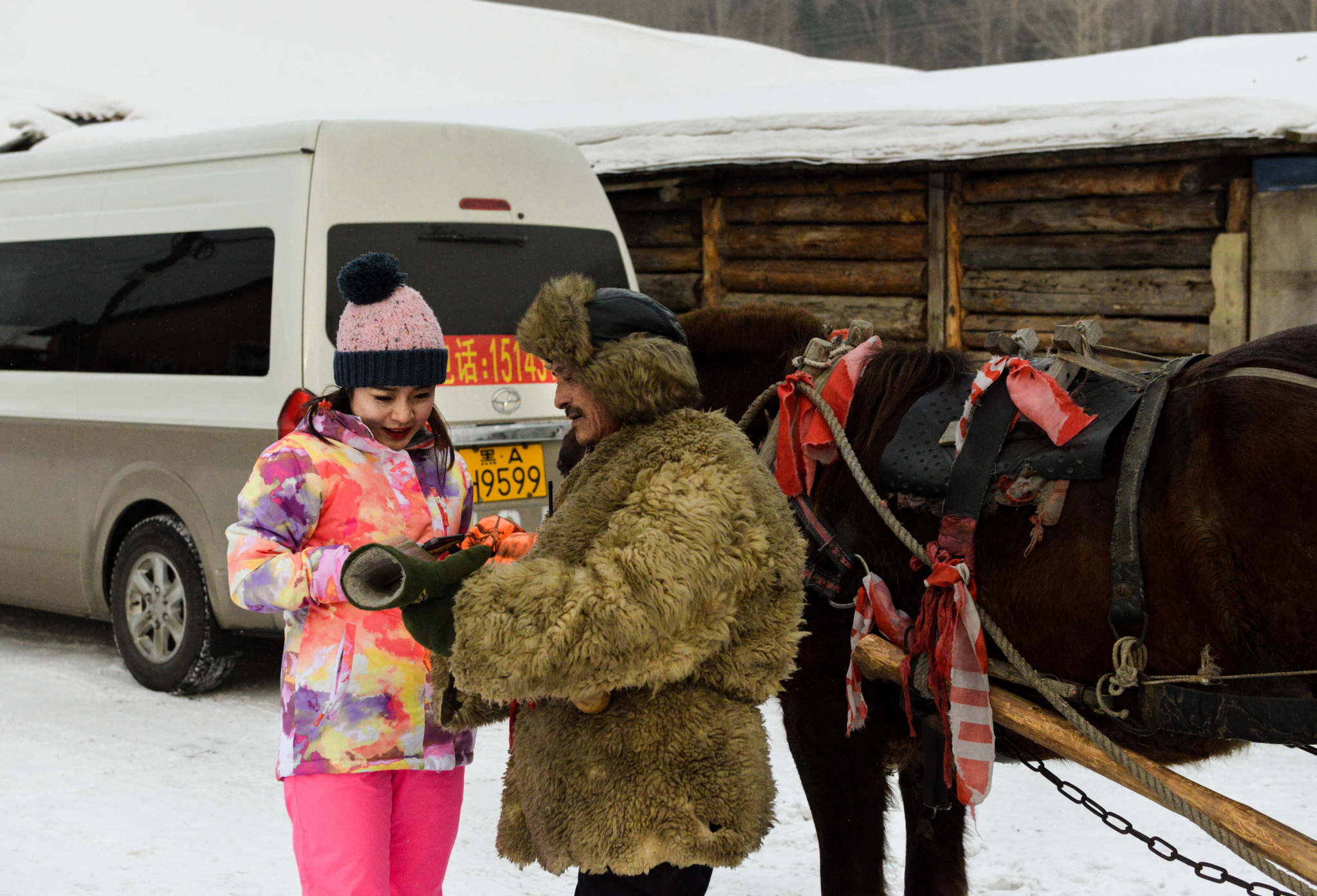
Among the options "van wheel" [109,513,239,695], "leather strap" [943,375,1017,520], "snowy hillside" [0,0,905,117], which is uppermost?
"snowy hillside" [0,0,905,117]

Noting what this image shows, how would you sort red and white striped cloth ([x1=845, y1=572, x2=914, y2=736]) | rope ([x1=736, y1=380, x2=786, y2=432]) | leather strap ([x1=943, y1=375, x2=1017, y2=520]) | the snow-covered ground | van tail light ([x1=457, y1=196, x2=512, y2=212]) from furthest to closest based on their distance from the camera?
van tail light ([x1=457, y1=196, x2=512, y2=212]), the snow-covered ground, rope ([x1=736, y1=380, x2=786, y2=432]), red and white striped cloth ([x1=845, y1=572, x2=914, y2=736]), leather strap ([x1=943, y1=375, x2=1017, y2=520])

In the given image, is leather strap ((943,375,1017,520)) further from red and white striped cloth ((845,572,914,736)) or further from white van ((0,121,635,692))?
white van ((0,121,635,692))

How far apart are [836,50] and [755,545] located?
37.8 meters

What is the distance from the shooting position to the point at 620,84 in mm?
24031

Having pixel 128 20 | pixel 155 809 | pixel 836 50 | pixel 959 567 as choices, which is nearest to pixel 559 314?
pixel 959 567

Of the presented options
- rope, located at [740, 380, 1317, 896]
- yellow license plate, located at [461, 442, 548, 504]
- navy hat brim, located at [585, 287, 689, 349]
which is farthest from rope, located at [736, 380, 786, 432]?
yellow license plate, located at [461, 442, 548, 504]

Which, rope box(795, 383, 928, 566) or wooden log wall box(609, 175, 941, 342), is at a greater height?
wooden log wall box(609, 175, 941, 342)

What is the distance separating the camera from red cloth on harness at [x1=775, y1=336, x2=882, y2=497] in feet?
9.52

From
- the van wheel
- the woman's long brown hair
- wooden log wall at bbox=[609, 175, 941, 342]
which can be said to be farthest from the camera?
wooden log wall at bbox=[609, 175, 941, 342]

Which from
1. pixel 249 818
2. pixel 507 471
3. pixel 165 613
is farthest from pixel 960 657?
pixel 165 613

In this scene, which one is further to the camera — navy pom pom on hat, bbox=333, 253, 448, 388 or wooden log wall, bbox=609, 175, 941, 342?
wooden log wall, bbox=609, 175, 941, 342

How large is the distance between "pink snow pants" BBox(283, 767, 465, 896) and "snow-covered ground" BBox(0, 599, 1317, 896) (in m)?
1.23

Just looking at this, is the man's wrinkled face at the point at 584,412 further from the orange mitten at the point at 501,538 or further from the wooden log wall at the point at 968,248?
the wooden log wall at the point at 968,248

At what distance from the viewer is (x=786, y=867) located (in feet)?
12.2
